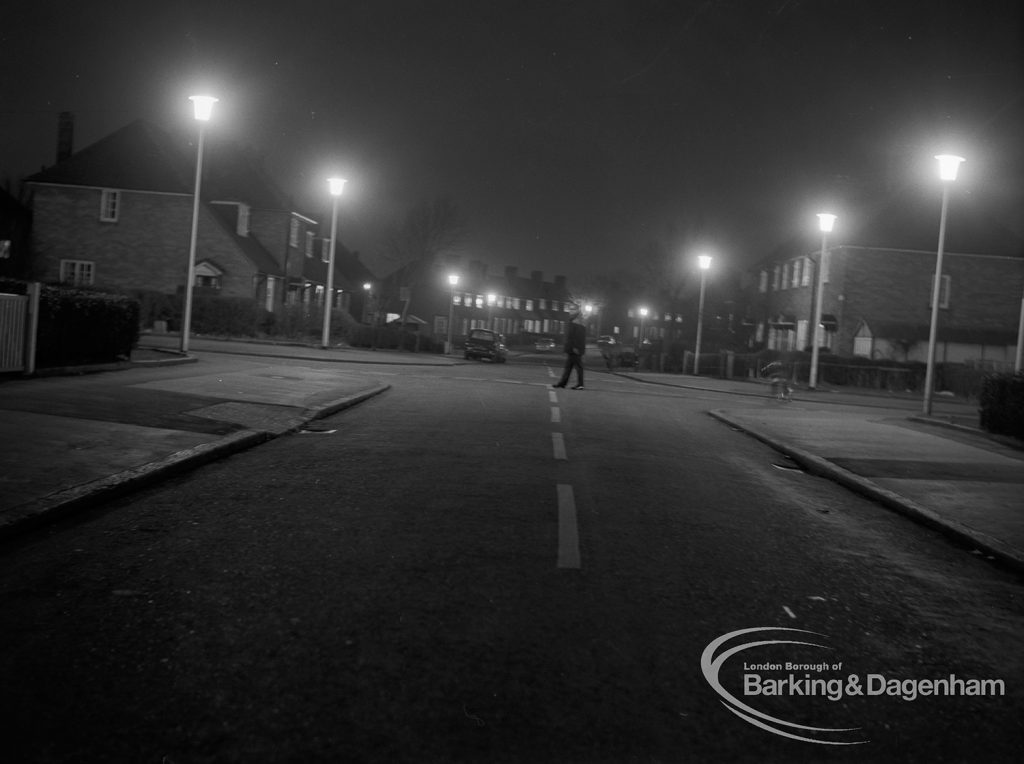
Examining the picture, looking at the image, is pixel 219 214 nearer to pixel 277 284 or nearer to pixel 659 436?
pixel 277 284

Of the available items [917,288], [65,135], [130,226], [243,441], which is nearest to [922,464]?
[243,441]

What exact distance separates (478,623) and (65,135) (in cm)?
4897

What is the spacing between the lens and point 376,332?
45.8m

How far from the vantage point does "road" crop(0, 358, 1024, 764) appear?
10.4 ft

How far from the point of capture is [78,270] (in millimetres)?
42781

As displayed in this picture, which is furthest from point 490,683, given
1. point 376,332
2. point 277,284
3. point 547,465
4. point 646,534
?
point 277,284

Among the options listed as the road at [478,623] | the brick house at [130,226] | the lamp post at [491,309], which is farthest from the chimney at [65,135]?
the lamp post at [491,309]

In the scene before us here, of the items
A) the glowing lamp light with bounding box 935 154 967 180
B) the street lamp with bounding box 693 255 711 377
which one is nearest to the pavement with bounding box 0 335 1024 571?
the glowing lamp light with bounding box 935 154 967 180

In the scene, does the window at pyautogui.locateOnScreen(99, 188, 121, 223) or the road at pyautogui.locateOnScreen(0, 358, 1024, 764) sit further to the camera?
the window at pyautogui.locateOnScreen(99, 188, 121, 223)

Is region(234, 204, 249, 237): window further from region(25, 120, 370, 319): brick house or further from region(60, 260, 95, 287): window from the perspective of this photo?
region(60, 260, 95, 287): window

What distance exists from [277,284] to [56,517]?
4326 cm

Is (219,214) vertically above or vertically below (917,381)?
above

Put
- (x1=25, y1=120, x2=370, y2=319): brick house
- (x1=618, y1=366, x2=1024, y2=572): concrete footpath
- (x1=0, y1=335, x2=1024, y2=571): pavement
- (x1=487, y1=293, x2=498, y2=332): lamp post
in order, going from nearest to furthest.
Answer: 1. (x1=0, y1=335, x2=1024, y2=571): pavement
2. (x1=618, y1=366, x2=1024, y2=572): concrete footpath
3. (x1=25, y1=120, x2=370, y2=319): brick house
4. (x1=487, y1=293, x2=498, y2=332): lamp post

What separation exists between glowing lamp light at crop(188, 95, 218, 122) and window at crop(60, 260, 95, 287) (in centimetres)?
2559
